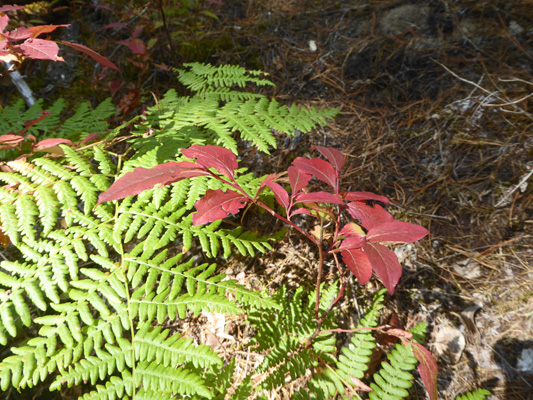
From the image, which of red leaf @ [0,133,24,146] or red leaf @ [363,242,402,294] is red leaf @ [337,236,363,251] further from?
red leaf @ [0,133,24,146]

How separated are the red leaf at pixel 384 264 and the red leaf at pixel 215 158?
534 millimetres

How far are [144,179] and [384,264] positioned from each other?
78 cm

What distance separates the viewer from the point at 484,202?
190cm

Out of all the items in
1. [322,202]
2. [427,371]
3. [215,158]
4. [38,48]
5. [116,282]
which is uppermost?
[38,48]

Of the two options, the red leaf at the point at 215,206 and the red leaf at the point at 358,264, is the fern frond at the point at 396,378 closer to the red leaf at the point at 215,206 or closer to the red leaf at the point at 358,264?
the red leaf at the point at 358,264

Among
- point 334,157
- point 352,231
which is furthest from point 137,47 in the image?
point 352,231

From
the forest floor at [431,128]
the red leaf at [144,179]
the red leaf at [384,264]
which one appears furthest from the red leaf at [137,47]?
the red leaf at [384,264]

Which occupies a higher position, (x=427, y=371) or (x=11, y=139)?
(x=11, y=139)

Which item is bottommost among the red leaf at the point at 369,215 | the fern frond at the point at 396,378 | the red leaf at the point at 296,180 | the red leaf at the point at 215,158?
the fern frond at the point at 396,378

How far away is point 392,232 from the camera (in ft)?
3.23

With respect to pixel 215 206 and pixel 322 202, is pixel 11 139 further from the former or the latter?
pixel 322 202

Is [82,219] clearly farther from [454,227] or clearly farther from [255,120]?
[454,227]

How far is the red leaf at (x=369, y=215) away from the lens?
1073mm

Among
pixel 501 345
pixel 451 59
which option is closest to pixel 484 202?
pixel 501 345
